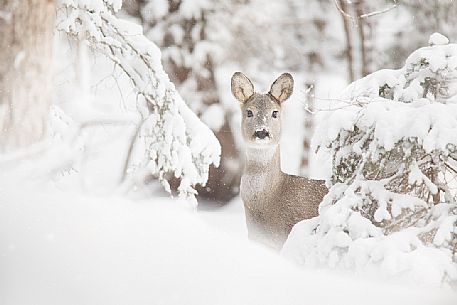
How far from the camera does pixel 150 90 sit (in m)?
7.82

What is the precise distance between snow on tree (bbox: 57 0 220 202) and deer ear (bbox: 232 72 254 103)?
0.55 m

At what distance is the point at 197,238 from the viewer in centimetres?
415

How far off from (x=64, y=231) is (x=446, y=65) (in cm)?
287

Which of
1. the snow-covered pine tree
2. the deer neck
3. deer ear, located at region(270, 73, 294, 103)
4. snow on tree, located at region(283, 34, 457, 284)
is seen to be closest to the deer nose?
the deer neck

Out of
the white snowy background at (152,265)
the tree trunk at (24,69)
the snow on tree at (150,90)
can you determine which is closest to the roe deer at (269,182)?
the snow on tree at (150,90)

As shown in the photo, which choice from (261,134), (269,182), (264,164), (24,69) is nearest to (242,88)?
(261,134)

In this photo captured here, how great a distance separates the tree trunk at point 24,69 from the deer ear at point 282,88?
2.46 metres

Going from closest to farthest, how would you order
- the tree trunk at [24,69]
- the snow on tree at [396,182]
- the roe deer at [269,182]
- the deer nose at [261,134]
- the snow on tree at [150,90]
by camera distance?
the snow on tree at [396,182] → the tree trunk at [24,69] → the roe deer at [269,182] → the snow on tree at [150,90] → the deer nose at [261,134]

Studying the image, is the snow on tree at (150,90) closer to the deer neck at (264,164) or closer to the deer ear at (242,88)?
the deer ear at (242,88)

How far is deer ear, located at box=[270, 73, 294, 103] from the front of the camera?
7762 millimetres

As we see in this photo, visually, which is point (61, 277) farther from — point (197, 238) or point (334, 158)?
point (334, 158)

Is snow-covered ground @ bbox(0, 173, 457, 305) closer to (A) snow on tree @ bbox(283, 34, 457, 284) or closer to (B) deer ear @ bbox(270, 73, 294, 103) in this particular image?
(A) snow on tree @ bbox(283, 34, 457, 284)

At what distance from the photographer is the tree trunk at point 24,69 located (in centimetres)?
579

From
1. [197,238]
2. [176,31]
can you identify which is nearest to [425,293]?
[197,238]
